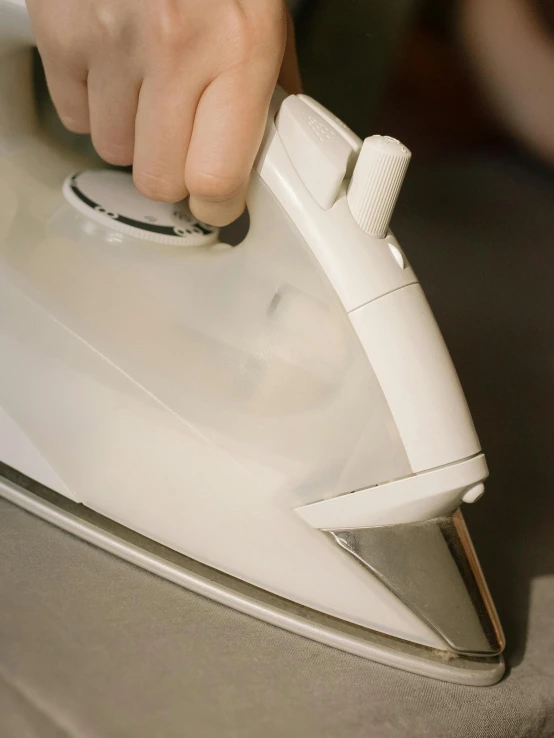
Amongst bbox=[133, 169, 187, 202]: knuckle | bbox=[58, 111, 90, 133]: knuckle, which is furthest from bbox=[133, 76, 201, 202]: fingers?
bbox=[58, 111, 90, 133]: knuckle

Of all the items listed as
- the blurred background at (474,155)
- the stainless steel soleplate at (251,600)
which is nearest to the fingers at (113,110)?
the stainless steel soleplate at (251,600)

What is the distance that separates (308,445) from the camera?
1.80 ft

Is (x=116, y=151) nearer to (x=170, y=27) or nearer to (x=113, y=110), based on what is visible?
(x=113, y=110)

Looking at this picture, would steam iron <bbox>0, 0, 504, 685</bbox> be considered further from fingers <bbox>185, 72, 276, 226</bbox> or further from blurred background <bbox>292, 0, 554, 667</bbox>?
blurred background <bbox>292, 0, 554, 667</bbox>

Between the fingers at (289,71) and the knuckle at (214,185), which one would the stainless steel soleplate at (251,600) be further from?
the fingers at (289,71)

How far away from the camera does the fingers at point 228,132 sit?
0.52 meters

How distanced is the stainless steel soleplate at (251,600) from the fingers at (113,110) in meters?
0.32

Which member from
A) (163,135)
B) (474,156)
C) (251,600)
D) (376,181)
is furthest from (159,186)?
(474,156)

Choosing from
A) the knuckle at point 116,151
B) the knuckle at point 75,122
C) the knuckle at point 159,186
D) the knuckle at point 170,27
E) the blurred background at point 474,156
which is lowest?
the blurred background at point 474,156

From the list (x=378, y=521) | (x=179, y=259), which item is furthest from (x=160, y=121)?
(x=378, y=521)

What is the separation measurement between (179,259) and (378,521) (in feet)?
0.96

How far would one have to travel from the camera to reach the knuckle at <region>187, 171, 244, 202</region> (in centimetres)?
54

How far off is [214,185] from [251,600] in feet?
1.14

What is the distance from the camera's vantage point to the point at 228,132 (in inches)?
20.4
